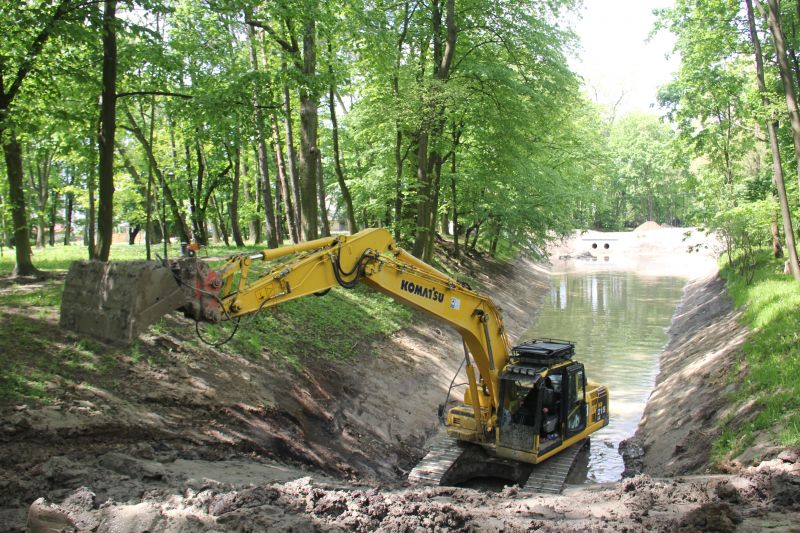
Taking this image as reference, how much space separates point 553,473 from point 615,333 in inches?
666

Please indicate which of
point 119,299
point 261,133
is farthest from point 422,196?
point 119,299

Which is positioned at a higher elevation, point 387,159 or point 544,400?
point 387,159

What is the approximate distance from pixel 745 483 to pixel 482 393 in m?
4.62

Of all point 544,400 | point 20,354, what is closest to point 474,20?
point 544,400

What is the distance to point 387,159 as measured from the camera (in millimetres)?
26438

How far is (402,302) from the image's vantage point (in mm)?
9711

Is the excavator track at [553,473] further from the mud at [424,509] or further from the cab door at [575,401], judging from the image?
the mud at [424,509]

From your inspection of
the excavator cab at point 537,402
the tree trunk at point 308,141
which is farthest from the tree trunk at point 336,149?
the excavator cab at point 537,402

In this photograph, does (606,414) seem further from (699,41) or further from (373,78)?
(699,41)

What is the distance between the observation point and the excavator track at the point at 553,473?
32.2ft

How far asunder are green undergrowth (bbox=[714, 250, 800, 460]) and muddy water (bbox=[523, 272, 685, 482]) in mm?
2743

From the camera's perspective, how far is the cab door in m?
11.1

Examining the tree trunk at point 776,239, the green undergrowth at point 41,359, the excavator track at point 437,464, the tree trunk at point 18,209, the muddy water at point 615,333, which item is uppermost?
the tree trunk at point 18,209

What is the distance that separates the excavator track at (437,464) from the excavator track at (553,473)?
1329 millimetres
